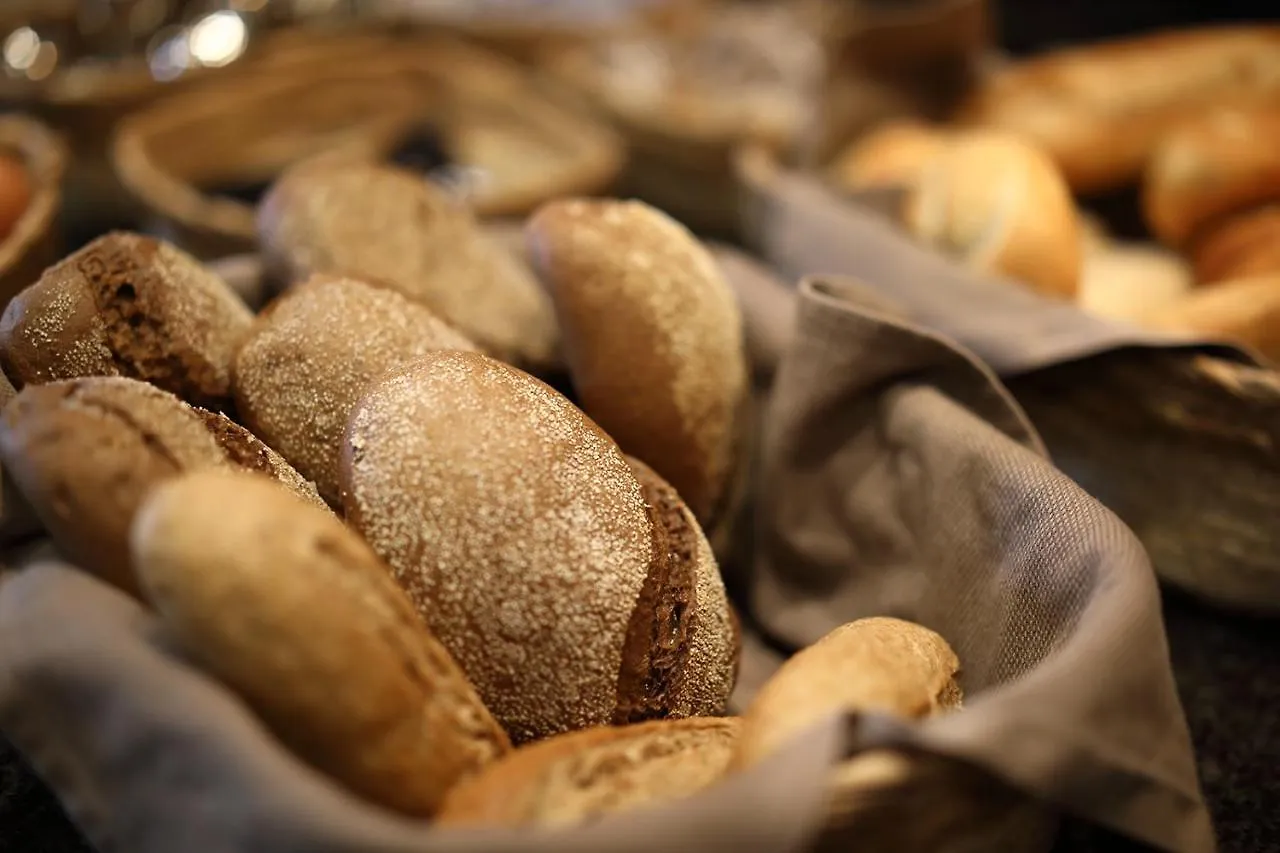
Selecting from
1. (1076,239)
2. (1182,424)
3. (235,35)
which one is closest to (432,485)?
(1182,424)

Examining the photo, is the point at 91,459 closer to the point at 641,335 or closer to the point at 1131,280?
the point at 641,335

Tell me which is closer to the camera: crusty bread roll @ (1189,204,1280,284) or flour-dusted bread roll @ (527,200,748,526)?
flour-dusted bread roll @ (527,200,748,526)

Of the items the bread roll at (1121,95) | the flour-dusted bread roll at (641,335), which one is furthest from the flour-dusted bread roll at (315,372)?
the bread roll at (1121,95)

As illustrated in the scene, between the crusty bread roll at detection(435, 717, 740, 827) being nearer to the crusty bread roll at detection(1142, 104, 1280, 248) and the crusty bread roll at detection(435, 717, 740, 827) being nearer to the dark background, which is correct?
the dark background

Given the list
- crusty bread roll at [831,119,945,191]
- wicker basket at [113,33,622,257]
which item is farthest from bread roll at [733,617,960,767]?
wicker basket at [113,33,622,257]

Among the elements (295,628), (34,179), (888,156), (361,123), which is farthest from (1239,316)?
(361,123)

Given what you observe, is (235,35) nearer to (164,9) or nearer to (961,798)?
(164,9)

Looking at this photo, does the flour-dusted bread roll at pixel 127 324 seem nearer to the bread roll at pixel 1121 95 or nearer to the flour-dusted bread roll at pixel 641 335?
the flour-dusted bread roll at pixel 641 335
